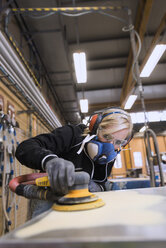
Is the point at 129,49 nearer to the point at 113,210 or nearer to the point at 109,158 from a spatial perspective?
the point at 109,158

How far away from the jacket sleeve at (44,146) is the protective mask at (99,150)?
14 cm

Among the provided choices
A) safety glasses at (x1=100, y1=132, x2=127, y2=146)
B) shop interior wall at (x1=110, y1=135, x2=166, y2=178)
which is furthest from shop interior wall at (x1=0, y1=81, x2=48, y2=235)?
shop interior wall at (x1=110, y1=135, x2=166, y2=178)

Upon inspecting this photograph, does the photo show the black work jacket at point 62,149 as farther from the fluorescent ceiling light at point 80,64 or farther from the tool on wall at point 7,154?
the fluorescent ceiling light at point 80,64

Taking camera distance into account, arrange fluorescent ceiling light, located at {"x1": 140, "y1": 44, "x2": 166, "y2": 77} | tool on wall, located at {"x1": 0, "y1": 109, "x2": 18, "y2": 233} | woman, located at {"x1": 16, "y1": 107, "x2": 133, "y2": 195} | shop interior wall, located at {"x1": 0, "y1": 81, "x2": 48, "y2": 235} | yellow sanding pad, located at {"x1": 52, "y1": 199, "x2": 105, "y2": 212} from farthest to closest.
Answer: fluorescent ceiling light, located at {"x1": 140, "y1": 44, "x2": 166, "y2": 77} → shop interior wall, located at {"x1": 0, "y1": 81, "x2": 48, "y2": 235} → tool on wall, located at {"x1": 0, "y1": 109, "x2": 18, "y2": 233} → woman, located at {"x1": 16, "y1": 107, "x2": 133, "y2": 195} → yellow sanding pad, located at {"x1": 52, "y1": 199, "x2": 105, "y2": 212}

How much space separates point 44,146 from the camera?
1111mm

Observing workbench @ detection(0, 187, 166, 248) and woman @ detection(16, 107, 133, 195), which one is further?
woman @ detection(16, 107, 133, 195)

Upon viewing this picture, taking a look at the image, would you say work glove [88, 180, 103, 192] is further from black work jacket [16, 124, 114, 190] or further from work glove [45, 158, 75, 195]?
work glove [45, 158, 75, 195]

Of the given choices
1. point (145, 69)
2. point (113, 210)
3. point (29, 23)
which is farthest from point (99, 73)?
point (113, 210)

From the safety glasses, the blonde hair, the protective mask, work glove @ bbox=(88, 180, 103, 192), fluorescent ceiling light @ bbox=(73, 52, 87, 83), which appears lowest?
work glove @ bbox=(88, 180, 103, 192)

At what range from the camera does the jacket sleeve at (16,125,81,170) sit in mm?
900

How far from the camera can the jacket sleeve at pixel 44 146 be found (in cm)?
90

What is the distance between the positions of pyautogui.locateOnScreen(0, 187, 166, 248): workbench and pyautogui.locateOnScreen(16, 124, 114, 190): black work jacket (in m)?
0.39

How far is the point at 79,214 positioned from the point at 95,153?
0.67 m

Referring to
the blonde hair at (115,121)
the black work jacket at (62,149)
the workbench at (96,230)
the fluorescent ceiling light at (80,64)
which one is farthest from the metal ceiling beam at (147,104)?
the workbench at (96,230)
